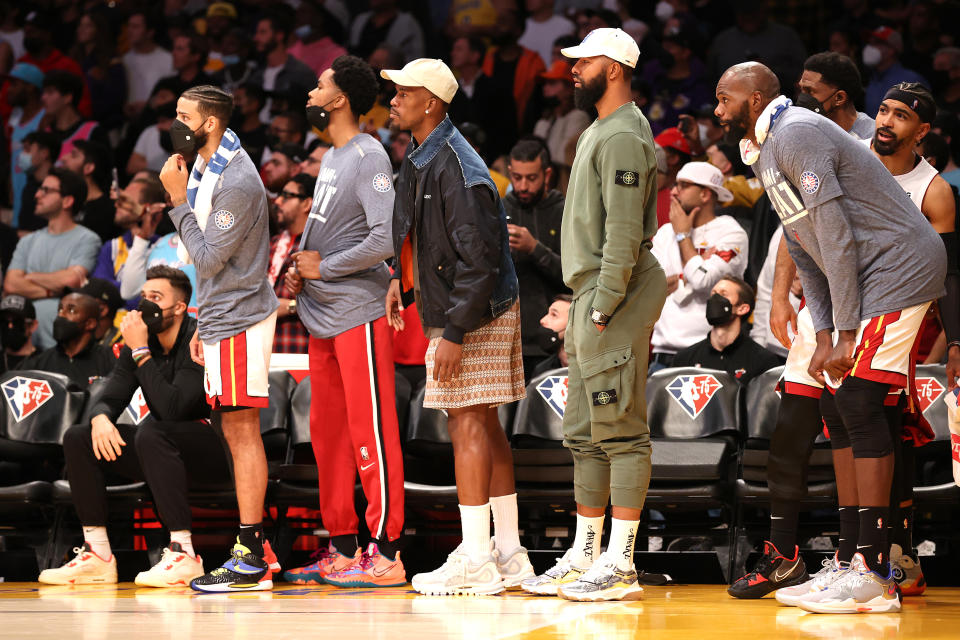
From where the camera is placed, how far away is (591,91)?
5023 millimetres

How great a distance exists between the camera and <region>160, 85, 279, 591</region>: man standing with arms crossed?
18.1 ft

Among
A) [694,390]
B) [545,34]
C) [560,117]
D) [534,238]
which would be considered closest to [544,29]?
[545,34]

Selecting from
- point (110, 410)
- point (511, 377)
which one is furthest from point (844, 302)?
point (110, 410)

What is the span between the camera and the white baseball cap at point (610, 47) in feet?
16.3

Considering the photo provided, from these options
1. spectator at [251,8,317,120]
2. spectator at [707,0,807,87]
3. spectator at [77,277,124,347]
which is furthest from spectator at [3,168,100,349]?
spectator at [707,0,807,87]

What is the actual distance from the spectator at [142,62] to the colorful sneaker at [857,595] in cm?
901

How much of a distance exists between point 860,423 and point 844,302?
1.38ft

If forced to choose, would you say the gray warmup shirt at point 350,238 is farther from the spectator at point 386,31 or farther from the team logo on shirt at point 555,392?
the spectator at point 386,31

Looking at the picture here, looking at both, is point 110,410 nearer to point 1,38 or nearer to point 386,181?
point 386,181

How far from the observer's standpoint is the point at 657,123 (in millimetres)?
9445

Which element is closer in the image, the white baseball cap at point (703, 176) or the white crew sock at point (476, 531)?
the white crew sock at point (476, 531)

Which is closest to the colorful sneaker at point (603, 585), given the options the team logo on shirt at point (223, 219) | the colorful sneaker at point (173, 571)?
the colorful sneaker at point (173, 571)

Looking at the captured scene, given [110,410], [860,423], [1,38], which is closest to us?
[860,423]

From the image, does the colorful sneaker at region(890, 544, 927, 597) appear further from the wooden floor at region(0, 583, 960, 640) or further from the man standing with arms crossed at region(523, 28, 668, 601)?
the man standing with arms crossed at region(523, 28, 668, 601)
